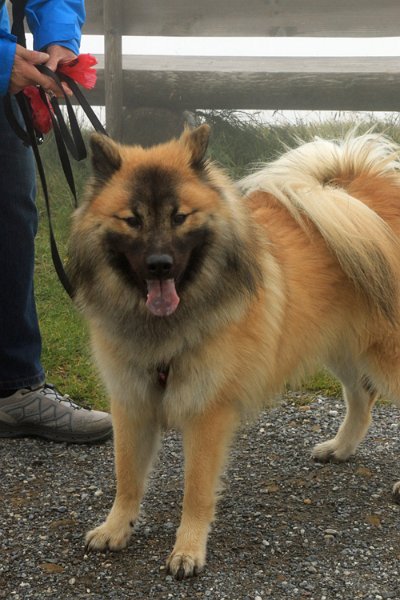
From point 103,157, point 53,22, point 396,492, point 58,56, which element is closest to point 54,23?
point 53,22

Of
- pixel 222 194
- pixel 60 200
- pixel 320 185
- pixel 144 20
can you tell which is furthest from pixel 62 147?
pixel 144 20

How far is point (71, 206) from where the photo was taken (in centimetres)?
575

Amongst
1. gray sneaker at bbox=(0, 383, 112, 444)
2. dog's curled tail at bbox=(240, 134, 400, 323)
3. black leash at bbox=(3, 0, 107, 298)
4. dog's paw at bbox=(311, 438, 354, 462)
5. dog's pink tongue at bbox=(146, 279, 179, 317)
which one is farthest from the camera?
gray sneaker at bbox=(0, 383, 112, 444)

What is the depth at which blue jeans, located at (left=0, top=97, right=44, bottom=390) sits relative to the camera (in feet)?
9.72

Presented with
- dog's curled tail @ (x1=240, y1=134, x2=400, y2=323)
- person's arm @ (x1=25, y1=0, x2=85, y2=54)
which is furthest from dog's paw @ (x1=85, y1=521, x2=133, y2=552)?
person's arm @ (x1=25, y1=0, x2=85, y2=54)

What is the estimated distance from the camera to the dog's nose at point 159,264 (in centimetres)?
212

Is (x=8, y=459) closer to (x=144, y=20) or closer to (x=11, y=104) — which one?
(x=11, y=104)

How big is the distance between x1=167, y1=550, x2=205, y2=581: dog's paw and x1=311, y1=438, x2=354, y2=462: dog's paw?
0.90m

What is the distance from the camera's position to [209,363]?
2.41 m

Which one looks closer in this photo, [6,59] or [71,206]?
[6,59]

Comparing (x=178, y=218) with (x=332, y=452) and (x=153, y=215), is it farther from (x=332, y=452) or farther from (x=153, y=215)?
(x=332, y=452)

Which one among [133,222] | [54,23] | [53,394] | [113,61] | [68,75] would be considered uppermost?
[54,23]

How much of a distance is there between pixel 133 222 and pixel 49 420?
1.38 metres

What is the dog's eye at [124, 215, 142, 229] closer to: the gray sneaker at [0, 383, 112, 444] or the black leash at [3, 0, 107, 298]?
the black leash at [3, 0, 107, 298]
